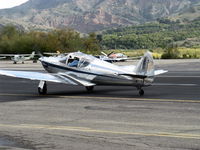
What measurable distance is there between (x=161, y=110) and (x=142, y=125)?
9.88ft

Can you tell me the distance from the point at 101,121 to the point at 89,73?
7746 mm

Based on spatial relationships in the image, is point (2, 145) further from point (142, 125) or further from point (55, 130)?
point (142, 125)

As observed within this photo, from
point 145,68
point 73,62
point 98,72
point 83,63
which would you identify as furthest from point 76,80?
point 145,68

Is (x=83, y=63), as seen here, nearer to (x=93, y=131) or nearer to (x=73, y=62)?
(x=73, y=62)

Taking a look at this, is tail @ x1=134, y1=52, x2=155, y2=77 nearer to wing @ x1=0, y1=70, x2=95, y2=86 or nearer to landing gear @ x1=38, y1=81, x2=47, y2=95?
wing @ x1=0, y1=70, x2=95, y2=86

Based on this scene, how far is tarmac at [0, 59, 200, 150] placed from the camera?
10.9 m

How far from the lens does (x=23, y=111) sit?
16531mm

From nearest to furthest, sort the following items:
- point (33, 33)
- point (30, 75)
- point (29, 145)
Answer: point (29, 145)
point (30, 75)
point (33, 33)

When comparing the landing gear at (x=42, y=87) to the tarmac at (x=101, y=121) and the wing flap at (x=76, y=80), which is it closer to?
the tarmac at (x=101, y=121)

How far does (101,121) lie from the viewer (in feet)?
45.9

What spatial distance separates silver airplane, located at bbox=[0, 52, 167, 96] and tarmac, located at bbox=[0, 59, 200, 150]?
2.10 ft

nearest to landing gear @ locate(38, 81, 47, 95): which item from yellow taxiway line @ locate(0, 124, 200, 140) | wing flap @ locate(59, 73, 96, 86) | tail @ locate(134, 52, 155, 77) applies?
wing flap @ locate(59, 73, 96, 86)

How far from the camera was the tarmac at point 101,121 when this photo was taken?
10875 mm

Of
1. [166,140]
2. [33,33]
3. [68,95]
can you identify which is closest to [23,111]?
[68,95]
